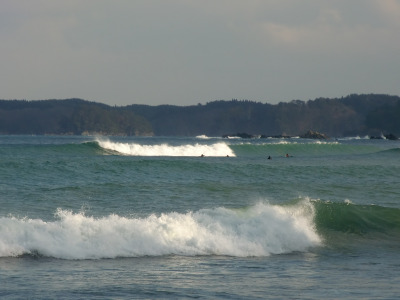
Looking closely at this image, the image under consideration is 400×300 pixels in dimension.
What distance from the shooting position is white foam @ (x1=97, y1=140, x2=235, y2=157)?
76.1m

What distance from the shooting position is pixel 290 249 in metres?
19.0

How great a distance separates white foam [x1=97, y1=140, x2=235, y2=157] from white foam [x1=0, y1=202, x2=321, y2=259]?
180 ft

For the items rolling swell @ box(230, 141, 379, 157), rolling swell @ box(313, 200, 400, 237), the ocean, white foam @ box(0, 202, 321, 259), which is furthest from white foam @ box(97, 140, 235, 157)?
white foam @ box(0, 202, 321, 259)

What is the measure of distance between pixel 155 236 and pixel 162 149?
206 ft

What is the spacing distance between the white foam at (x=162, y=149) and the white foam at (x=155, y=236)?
5478cm

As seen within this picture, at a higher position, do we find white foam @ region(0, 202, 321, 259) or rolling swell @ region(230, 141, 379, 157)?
rolling swell @ region(230, 141, 379, 157)

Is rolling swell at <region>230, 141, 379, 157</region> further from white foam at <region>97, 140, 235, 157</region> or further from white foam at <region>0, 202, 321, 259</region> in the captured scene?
white foam at <region>0, 202, 321, 259</region>

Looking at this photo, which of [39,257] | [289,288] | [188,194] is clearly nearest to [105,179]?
[188,194]

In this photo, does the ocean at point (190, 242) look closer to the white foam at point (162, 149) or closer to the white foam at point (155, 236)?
the white foam at point (155, 236)

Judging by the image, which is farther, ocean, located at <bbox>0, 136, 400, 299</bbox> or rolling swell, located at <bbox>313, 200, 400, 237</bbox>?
rolling swell, located at <bbox>313, 200, 400, 237</bbox>

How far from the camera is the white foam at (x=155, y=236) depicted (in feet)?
Answer: 56.2

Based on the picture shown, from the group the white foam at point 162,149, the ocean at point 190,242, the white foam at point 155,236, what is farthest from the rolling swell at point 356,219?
the white foam at point 162,149

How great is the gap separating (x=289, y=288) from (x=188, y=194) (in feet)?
52.5

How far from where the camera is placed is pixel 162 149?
3187 inches
